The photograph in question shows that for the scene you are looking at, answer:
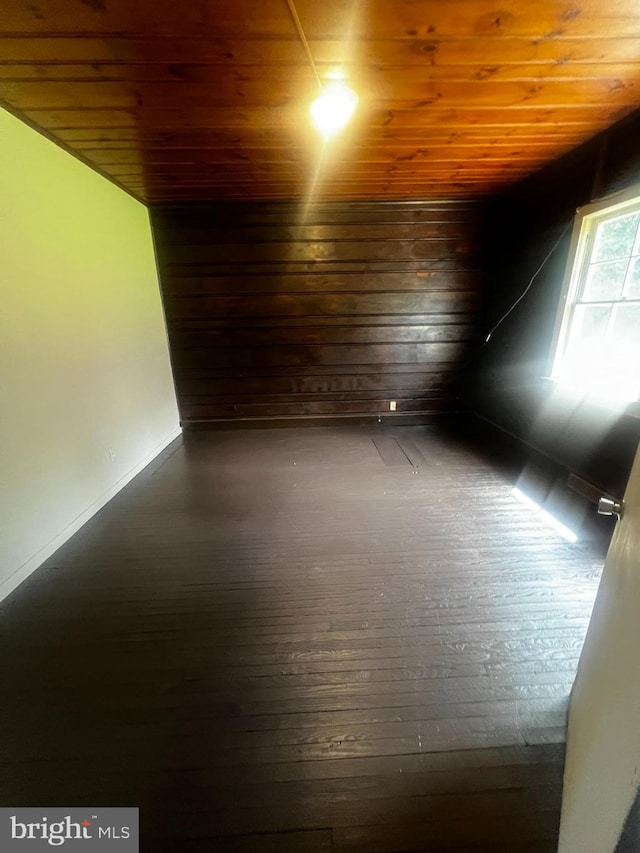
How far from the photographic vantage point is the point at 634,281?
2.29 meters

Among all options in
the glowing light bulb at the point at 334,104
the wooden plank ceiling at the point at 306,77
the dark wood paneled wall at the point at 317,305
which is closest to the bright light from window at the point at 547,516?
the dark wood paneled wall at the point at 317,305

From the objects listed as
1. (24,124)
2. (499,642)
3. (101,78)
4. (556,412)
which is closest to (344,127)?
(101,78)

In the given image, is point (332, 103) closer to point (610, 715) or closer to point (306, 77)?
point (306, 77)

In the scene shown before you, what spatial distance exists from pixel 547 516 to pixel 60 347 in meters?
3.35

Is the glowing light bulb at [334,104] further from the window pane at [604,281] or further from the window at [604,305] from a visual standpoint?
the window pane at [604,281]

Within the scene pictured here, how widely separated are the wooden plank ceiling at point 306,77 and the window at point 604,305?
23.5 inches

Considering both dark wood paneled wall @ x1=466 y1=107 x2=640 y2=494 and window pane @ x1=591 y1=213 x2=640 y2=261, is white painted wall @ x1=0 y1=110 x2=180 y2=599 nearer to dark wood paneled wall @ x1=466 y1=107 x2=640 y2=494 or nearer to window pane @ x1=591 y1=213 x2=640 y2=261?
dark wood paneled wall @ x1=466 y1=107 x2=640 y2=494

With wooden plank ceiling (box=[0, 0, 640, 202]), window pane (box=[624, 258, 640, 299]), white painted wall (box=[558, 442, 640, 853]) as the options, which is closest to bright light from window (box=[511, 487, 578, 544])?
white painted wall (box=[558, 442, 640, 853])

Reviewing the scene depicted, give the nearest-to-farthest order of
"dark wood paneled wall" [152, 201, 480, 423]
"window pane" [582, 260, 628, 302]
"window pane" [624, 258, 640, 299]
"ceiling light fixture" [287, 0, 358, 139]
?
"ceiling light fixture" [287, 0, 358, 139], "window pane" [624, 258, 640, 299], "window pane" [582, 260, 628, 302], "dark wood paneled wall" [152, 201, 480, 423]

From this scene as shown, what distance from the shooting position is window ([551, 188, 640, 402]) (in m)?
2.29

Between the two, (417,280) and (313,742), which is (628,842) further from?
(417,280)

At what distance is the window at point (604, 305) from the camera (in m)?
2.29

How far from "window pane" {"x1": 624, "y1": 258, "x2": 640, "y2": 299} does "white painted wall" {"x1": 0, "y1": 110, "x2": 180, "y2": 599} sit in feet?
12.3

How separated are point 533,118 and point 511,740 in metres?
3.16
